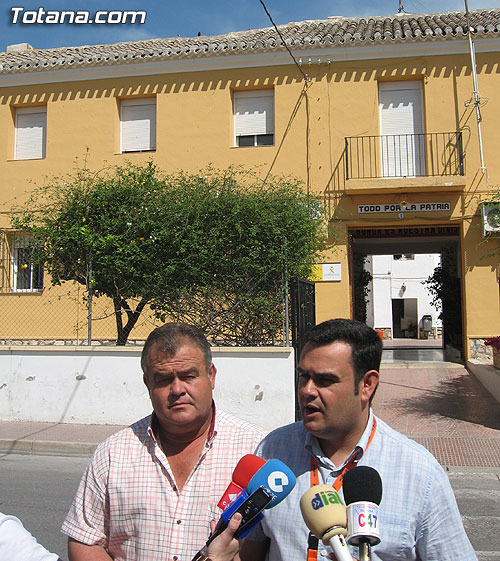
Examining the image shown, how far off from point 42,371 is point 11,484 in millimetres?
3800

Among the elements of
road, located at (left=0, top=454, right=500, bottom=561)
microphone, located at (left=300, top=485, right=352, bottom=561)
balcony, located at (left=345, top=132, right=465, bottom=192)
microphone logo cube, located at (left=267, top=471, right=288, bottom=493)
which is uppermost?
balcony, located at (left=345, top=132, right=465, bottom=192)

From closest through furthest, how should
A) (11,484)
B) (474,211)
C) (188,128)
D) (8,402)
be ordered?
1. (11,484)
2. (8,402)
3. (474,211)
4. (188,128)

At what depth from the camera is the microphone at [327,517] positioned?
1581mm

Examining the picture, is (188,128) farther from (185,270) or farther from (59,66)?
(185,270)

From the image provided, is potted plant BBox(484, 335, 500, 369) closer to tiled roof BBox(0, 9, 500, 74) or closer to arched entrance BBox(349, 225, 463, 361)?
arched entrance BBox(349, 225, 463, 361)

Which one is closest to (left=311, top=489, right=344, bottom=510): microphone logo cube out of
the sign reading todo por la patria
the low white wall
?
the low white wall

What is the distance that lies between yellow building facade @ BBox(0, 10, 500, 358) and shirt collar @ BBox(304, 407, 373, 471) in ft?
39.5

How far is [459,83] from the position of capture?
49.1 ft

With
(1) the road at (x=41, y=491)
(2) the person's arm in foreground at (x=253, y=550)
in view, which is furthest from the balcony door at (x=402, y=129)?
(2) the person's arm in foreground at (x=253, y=550)

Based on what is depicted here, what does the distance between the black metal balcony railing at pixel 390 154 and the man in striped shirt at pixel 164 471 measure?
43.1 ft

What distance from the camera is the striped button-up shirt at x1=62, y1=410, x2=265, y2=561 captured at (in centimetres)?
236

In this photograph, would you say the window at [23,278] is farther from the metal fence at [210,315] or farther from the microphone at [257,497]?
the microphone at [257,497]

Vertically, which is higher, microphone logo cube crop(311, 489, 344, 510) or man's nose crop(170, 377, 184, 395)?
man's nose crop(170, 377, 184, 395)

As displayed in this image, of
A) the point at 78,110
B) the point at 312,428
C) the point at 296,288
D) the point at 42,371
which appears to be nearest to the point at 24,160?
the point at 78,110
